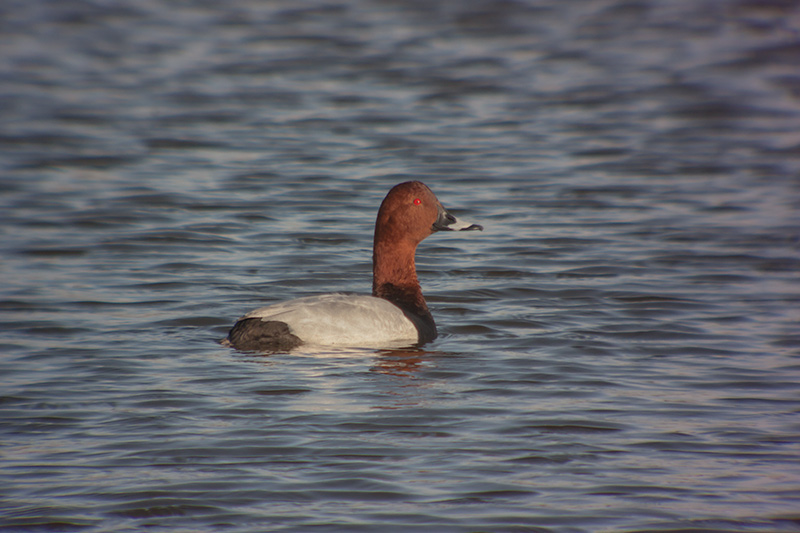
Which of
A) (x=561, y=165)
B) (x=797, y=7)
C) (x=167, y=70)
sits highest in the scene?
(x=797, y=7)

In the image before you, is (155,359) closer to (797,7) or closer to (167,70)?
(167,70)

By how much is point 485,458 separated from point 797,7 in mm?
16154

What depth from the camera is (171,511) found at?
4414mm

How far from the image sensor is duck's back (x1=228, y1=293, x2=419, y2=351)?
689 cm

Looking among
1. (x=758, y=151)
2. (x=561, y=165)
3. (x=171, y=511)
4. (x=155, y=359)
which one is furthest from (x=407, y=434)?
(x=758, y=151)

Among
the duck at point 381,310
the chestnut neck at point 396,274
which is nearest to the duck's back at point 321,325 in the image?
the duck at point 381,310

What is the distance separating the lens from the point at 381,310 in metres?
7.26

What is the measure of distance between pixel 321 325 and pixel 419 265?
10.2 feet

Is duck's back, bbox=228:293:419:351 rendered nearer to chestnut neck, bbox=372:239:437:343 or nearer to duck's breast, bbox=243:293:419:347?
duck's breast, bbox=243:293:419:347

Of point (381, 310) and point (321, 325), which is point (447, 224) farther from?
point (321, 325)

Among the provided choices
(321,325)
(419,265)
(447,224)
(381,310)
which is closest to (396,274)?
(447,224)

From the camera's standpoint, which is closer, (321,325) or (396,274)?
(321,325)

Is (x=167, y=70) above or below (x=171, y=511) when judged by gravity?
above

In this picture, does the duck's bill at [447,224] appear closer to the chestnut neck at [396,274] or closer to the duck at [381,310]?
the duck at [381,310]
